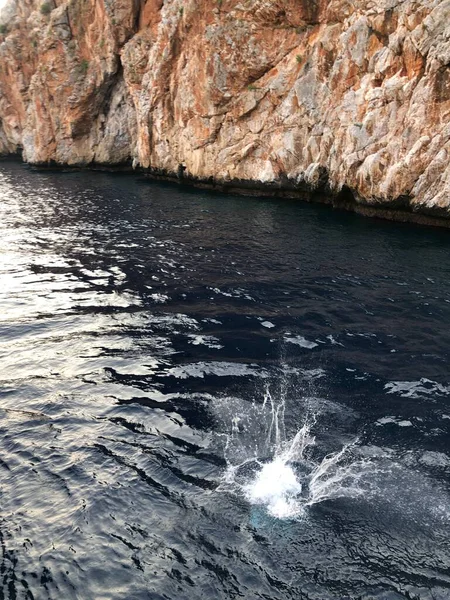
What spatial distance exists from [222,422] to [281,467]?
75.8 inches

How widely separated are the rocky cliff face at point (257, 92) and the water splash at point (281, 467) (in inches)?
766

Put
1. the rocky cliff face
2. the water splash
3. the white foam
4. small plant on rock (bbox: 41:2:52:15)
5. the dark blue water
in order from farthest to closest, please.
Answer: small plant on rock (bbox: 41:2:52:15)
the rocky cliff face
the white foam
the water splash
the dark blue water

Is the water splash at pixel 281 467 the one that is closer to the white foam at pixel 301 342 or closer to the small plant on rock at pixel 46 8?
the white foam at pixel 301 342

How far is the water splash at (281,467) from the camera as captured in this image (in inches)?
341

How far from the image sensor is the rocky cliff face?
26062 mm

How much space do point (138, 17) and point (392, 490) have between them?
2231 inches

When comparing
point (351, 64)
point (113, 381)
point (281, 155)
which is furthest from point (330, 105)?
point (113, 381)

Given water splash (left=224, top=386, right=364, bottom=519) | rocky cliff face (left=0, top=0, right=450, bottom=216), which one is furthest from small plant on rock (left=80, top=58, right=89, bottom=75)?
water splash (left=224, top=386, right=364, bottom=519)

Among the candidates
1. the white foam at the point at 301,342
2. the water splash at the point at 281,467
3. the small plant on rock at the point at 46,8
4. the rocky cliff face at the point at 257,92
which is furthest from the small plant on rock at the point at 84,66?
the water splash at the point at 281,467

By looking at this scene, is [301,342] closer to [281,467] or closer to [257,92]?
[281,467]

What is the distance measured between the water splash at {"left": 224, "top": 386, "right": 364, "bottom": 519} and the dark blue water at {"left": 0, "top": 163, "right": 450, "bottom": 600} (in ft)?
0.17

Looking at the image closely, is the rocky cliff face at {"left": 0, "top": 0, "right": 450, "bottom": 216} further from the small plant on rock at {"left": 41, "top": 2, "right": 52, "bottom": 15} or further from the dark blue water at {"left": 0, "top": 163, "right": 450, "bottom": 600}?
the dark blue water at {"left": 0, "top": 163, "right": 450, "bottom": 600}

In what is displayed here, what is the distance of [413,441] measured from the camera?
10.0m

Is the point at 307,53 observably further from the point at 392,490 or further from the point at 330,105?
the point at 392,490
